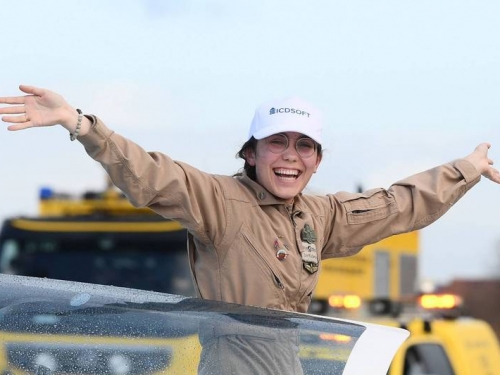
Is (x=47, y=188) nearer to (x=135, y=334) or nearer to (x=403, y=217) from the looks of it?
(x=403, y=217)

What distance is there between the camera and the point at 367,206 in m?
4.59

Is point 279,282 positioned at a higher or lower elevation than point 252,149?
lower

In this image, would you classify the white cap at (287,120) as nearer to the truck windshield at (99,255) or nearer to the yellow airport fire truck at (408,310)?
the yellow airport fire truck at (408,310)

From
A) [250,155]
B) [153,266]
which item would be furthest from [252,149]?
[153,266]

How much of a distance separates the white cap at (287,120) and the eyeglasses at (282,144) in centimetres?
4

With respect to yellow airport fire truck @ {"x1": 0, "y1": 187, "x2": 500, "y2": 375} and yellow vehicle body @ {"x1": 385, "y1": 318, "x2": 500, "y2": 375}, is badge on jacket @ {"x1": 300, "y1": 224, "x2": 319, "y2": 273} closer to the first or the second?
yellow vehicle body @ {"x1": 385, "y1": 318, "x2": 500, "y2": 375}

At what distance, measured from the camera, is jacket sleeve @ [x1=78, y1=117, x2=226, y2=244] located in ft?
12.8

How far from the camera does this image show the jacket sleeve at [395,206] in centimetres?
456

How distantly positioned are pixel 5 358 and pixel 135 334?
0.34 meters

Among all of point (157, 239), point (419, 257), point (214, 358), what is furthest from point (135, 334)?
point (419, 257)

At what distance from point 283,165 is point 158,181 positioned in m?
0.49

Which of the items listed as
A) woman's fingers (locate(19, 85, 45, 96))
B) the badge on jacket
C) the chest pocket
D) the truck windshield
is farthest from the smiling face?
the truck windshield

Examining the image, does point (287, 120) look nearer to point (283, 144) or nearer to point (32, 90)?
point (283, 144)

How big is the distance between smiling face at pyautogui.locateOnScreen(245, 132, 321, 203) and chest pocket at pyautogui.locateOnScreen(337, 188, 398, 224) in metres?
0.26
